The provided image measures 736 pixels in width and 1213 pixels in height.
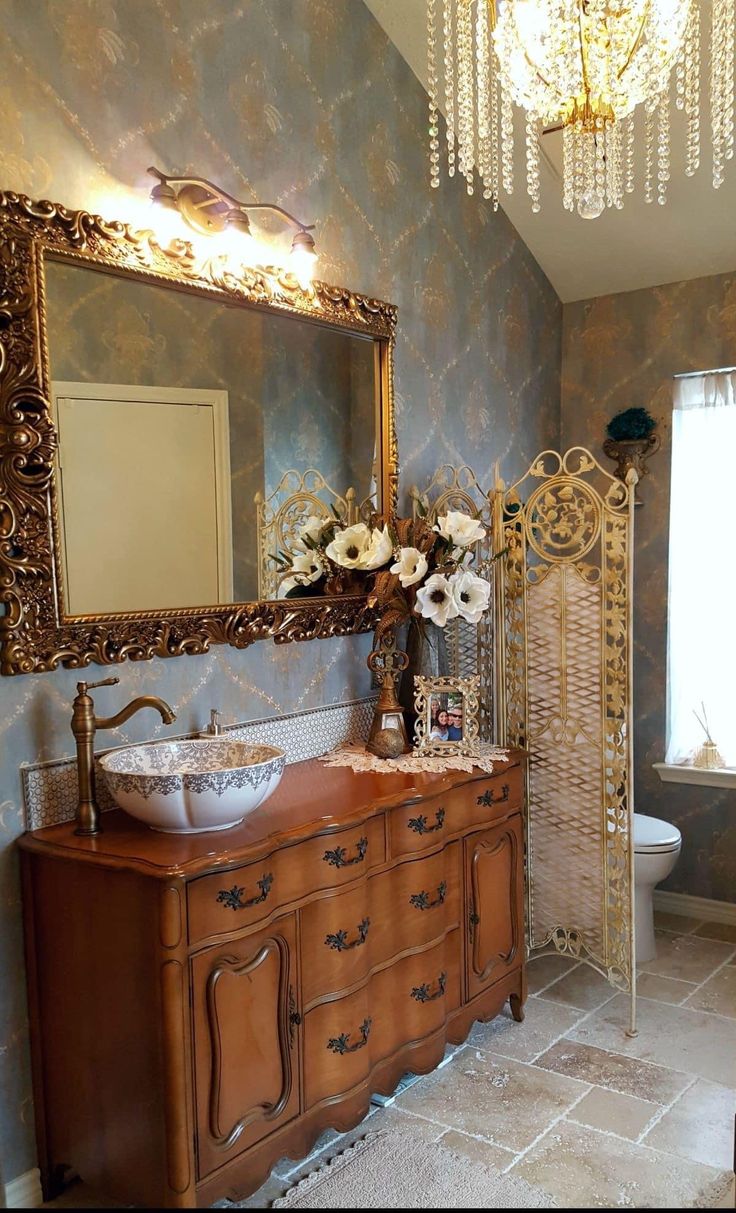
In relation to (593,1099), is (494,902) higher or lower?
higher

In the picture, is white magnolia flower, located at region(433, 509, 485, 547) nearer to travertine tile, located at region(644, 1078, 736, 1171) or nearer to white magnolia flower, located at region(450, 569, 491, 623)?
white magnolia flower, located at region(450, 569, 491, 623)

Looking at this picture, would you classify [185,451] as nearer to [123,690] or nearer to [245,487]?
[245,487]

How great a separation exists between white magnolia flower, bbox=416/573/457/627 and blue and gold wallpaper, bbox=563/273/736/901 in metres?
1.48

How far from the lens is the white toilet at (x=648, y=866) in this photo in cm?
326

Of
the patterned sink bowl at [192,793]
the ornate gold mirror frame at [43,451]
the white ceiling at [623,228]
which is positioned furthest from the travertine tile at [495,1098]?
the white ceiling at [623,228]

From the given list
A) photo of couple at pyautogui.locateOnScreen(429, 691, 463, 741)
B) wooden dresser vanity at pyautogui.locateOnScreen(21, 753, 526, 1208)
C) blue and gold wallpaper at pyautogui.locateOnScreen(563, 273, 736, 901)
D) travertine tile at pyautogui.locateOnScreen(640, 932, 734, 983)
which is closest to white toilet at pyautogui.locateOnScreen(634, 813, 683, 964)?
travertine tile at pyautogui.locateOnScreen(640, 932, 734, 983)

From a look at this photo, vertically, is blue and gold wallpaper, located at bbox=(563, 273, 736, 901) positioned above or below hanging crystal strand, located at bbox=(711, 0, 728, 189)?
below

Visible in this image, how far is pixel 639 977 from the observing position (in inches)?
130

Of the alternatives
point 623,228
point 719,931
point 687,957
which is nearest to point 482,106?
point 623,228

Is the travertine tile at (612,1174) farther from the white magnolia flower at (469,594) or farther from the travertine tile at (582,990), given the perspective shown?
the white magnolia flower at (469,594)

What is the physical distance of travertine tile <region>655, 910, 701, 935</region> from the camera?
3.73 meters

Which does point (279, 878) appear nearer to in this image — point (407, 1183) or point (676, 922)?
point (407, 1183)

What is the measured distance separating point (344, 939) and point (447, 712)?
32.3 inches

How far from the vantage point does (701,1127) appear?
241 cm
